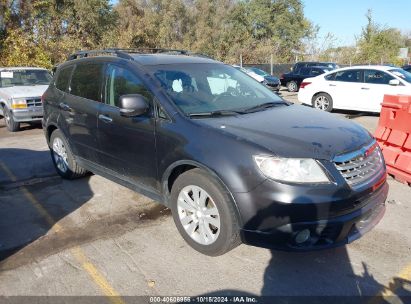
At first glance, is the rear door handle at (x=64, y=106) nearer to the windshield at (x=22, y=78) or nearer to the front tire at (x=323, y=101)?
the windshield at (x=22, y=78)

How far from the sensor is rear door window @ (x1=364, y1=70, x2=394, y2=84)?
1057 centimetres

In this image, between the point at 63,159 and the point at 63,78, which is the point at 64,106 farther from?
the point at 63,159

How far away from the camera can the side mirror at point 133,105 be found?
3.52m

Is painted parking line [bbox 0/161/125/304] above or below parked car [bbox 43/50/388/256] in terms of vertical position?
below

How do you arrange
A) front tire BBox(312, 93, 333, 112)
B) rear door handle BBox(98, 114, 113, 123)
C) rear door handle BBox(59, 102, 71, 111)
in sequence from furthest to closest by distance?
front tire BBox(312, 93, 333, 112) < rear door handle BBox(59, 102, 71, 111) < rear door handle BBox(98, 114, 113, 123)

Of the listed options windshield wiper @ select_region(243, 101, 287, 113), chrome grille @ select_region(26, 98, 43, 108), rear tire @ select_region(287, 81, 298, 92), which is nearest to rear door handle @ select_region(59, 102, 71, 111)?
windshield wiper @ select_region(243, 101, 287, 113)

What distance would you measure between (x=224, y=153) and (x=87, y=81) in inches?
99.2

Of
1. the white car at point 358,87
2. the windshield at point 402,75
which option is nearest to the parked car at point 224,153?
the white car at point 358,87

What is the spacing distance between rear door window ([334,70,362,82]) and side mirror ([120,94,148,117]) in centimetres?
915

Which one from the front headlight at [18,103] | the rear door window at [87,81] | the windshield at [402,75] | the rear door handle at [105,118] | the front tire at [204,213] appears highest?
the rear door window at [87,81]

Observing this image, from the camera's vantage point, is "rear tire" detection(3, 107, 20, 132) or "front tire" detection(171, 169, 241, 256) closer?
"front tire" detection(171, 169, 241, 256)

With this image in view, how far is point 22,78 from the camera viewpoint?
10.5 meters

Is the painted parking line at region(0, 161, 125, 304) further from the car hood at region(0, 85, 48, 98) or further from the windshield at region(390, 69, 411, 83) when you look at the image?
the windshield at region(390, 69, 411, 83)

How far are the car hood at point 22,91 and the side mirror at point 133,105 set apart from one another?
6.98 m
